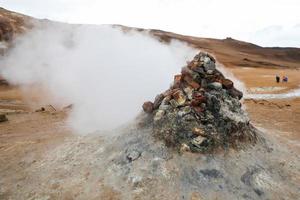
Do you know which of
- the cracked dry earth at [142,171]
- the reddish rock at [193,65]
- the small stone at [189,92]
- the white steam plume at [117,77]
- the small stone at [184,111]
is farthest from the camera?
the white steam plume at [117,77]

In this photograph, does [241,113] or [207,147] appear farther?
[241,113]

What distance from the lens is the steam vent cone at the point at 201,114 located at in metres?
9.45

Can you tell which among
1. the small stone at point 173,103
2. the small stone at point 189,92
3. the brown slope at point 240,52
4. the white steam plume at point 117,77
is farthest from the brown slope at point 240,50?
the small stone at point 173,103

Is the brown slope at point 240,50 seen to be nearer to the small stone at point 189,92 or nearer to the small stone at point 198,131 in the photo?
the small stone at point 189,92

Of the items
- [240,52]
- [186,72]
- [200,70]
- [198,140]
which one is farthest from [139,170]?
[240,52]

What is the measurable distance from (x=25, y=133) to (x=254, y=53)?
8102cm

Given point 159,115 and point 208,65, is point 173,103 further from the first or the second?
point 208,65

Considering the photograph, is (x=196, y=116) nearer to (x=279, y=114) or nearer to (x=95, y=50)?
(x=279, y=114)

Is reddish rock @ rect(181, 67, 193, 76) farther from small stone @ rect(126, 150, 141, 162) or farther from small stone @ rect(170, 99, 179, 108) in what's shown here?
small stone @ rect(126, 150, 141, 162)

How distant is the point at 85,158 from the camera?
33.3ft

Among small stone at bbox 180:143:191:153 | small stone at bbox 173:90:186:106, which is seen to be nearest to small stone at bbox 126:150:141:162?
small stone at bbox 180:143:191:153

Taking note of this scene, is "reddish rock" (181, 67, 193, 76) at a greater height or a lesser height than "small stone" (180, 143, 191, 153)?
greater

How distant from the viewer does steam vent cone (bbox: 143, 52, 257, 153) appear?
31.0 feet

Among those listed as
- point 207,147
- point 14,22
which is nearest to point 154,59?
point 207,147
